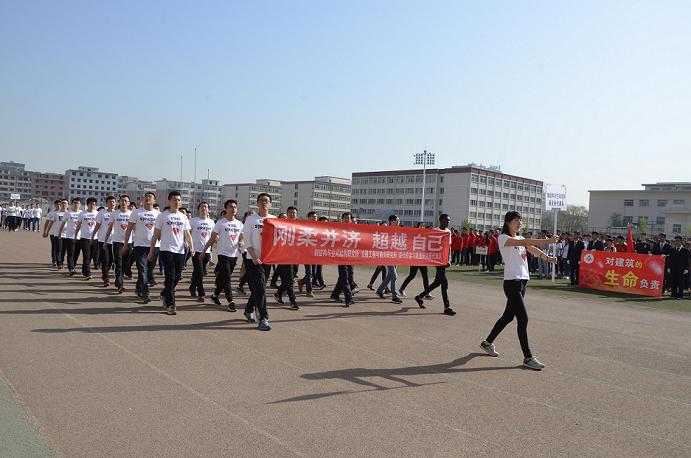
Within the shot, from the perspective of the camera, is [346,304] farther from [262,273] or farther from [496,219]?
[496,219]

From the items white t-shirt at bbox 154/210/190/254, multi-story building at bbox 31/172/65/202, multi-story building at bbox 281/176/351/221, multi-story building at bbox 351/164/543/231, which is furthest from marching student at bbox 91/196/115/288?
multi-story building at bbox 31/172/65/202

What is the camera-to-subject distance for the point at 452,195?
362 feet

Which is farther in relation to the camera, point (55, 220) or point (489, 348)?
point (55, 220)

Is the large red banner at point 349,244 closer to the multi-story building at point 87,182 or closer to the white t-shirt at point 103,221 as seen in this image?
the white t-shirt at point 103,221

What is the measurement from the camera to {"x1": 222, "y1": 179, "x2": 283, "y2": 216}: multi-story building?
463 ft

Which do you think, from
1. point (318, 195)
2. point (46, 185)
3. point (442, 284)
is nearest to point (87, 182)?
point (46, 185)

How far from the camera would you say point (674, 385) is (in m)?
6.96

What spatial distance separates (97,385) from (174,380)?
2.48 feet

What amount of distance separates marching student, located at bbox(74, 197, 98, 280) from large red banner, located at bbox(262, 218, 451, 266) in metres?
7.00

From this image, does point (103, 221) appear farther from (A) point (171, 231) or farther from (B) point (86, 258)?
(A) point (171, 231)

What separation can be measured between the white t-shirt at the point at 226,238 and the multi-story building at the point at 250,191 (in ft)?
419

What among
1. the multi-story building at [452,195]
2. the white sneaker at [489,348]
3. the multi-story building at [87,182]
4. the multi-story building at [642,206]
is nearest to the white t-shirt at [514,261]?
the white sneaker at [489,348]

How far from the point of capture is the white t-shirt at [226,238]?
1103 cm

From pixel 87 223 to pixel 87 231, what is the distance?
0.72 feet
